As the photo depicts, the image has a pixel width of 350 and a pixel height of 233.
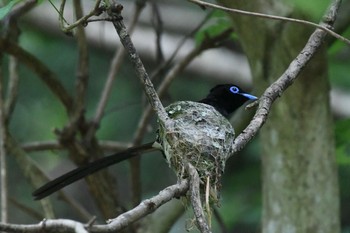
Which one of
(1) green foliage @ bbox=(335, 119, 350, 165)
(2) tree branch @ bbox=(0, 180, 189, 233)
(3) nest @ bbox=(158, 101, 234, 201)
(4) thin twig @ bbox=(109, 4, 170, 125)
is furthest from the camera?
(1) green foliage @ bbox=(335, 119, 350, 165)

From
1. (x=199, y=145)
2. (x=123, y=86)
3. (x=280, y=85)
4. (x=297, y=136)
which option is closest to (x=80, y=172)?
(x=199, y=145)

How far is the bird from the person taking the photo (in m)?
3.38

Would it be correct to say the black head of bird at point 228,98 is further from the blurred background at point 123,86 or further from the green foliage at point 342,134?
the blurred background at point 123,86

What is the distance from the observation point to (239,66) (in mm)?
6727

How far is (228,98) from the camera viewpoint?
461cm

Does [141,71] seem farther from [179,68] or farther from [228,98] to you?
[179,68]

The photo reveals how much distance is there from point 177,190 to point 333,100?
171 inches

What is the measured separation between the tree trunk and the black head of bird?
53 centimetres

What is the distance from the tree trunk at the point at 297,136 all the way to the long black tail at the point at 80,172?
26.2 inches

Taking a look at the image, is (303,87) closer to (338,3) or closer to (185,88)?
(338,3)

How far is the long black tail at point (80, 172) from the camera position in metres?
3.43

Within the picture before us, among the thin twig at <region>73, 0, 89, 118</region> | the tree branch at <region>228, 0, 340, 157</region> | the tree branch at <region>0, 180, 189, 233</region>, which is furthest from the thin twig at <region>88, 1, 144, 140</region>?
the tree branch at <region>0, 180, 189, 233</region>

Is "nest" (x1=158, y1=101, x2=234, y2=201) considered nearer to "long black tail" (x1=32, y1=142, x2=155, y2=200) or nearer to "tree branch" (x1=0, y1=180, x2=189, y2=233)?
"tree branch" (x1=0, y1=180, x2=189, y2=233)

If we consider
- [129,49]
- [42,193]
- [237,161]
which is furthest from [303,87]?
[237,161]
